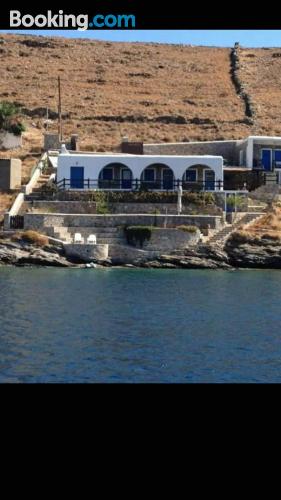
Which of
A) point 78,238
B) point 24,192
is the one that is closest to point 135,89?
point 24,192

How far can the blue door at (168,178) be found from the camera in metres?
56.9

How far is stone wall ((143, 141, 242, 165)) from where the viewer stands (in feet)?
214

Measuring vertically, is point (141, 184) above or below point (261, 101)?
below

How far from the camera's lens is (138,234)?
1957 inches

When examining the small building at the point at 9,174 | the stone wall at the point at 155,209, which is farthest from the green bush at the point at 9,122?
the stone wall at the point at 155,209

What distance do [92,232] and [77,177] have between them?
6.67 meters

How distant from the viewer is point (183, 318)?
2772 centimetres

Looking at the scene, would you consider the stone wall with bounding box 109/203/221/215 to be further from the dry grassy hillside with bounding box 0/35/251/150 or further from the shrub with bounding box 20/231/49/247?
the dry grassy hillside with bounding box 0/35/251/150

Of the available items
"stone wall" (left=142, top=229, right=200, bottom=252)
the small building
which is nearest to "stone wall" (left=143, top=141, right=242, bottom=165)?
the small building

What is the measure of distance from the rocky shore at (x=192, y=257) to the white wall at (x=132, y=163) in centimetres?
782

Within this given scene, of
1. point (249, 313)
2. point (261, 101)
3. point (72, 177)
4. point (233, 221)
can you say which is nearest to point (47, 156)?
point (72, 177)

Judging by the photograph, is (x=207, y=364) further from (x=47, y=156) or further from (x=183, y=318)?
(x=47, y=156)

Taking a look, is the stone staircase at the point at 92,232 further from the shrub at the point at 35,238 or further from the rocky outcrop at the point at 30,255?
the rocky outcrop at the point at 30,255
